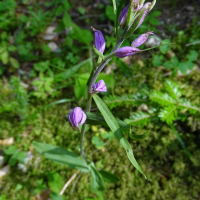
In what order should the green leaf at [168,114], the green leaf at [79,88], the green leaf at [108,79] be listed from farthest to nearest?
the green leaf at [108,79], the green leaf at [79,88], the green leaf at [168,114]

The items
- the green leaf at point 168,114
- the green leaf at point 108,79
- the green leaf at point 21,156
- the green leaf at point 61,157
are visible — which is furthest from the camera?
the green leaf at point 108,79

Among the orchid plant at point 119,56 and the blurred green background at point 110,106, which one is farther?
the blurred green background at point 110,106

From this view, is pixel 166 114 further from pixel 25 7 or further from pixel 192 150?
pixel 25 7

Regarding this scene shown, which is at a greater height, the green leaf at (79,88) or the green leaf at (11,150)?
the green leaf at (79,88)

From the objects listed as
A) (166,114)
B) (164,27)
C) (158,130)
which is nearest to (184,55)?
(164,27)

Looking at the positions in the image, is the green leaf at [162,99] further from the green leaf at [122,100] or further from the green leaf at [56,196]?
the green leaf at [56,196]

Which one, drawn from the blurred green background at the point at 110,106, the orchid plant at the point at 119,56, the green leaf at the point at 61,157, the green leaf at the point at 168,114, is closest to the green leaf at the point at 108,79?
the blurred green background at the point at 110,106
